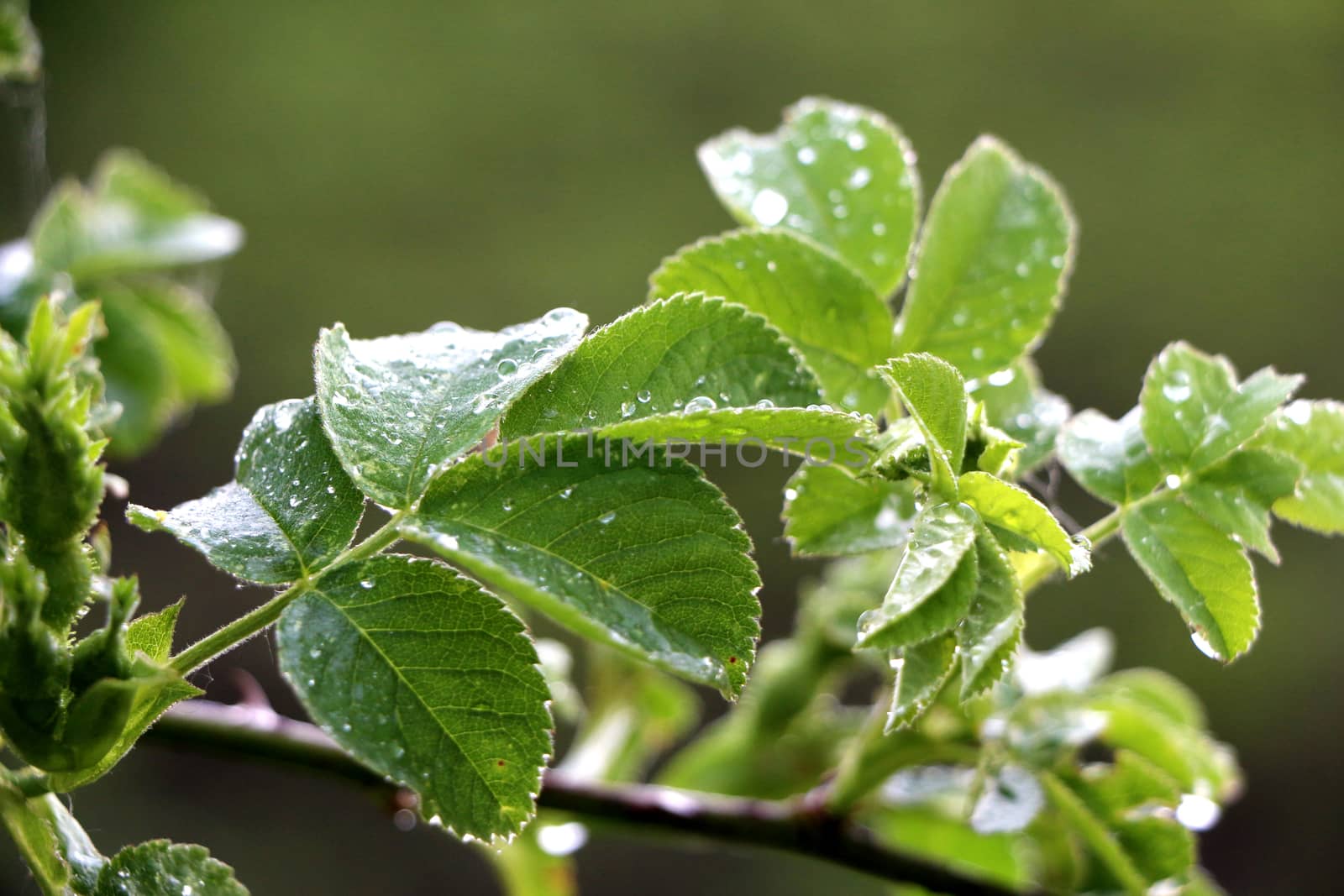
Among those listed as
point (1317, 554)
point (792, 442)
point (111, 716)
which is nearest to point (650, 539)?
point (792, 442)

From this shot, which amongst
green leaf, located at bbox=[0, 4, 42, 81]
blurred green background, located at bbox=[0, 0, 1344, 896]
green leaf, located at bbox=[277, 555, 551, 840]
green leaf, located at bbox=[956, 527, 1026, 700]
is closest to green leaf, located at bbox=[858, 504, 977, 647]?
green leaf, located at bbox=[956, 527, 1026, 700]

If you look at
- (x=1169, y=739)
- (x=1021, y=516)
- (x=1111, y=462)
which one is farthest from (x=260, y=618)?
(x=1169, y=739)

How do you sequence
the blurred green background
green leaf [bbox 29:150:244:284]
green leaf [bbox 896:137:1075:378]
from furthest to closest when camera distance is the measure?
the blurred green background < green leaf [bbox 29:150:244:284] < green leaf [bbox 896:137:1075:378]

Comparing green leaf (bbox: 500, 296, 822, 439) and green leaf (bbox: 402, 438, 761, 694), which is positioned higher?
green leaf (bbox: 500, 296, 822, 439)

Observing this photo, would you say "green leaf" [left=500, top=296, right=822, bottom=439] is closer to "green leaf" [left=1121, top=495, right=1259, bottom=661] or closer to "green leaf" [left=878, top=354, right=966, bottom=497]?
"green leaf" [left=878, top=354, right=966, bottom=497]

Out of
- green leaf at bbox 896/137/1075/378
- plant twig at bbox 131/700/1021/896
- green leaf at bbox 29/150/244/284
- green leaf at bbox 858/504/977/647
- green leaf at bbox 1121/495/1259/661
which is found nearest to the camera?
green leaf at bbox 858/504/977/647

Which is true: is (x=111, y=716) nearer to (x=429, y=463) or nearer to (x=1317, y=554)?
(x=429, y=463)

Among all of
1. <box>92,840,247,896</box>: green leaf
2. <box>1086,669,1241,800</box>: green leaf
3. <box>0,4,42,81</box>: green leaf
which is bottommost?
<box>1086,669,1241,800</box>: green leaf
